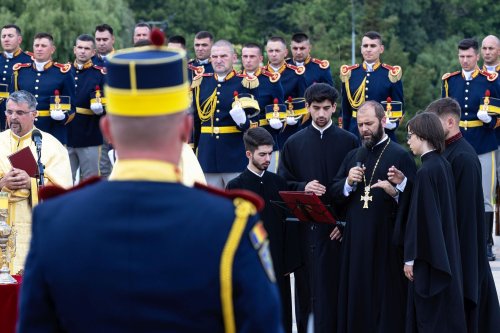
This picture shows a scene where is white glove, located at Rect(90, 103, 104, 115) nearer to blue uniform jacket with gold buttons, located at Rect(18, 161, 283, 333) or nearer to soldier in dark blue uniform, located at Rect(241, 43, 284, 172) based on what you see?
soldier in dark blue uniform, located at Rect(241, 43, 284, 172)

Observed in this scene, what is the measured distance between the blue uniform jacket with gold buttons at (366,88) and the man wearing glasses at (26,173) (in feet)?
13.4

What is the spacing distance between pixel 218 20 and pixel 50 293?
53298 mm

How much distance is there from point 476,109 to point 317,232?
3969 millimetres

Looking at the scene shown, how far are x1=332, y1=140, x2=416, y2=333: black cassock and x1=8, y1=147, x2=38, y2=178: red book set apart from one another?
222cm

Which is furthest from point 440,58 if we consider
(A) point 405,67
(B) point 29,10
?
(B) point 29,10

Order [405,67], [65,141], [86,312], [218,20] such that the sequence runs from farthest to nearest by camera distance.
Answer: [218,20]
[405,67]
[65,141]
[86,312]

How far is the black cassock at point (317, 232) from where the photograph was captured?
8852 mm

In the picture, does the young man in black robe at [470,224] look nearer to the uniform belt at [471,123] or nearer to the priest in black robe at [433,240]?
the priest in black robe at [433,240]

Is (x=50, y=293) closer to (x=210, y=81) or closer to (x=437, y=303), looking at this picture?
(x=437, y=303)

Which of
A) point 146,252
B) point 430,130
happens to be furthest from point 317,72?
point 146,252

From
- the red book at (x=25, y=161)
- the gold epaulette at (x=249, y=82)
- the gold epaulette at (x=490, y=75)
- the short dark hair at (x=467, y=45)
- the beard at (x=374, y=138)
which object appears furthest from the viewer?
the short dark hair at (x=467, y=45)

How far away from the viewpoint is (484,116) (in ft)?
40.0

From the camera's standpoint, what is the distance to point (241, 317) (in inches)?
126

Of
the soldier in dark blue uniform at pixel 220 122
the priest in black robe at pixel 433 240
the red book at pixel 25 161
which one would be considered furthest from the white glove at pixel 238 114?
the priest in black robe at pixel 433 240
